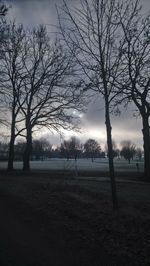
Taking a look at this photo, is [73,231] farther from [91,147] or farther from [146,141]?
[91,147]

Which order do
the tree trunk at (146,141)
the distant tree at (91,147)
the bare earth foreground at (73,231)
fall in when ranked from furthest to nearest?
the distant tree at (91,147) → the tree trunk at (146,141) → the bare earth foreground at (73,231)

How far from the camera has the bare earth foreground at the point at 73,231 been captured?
5395mm

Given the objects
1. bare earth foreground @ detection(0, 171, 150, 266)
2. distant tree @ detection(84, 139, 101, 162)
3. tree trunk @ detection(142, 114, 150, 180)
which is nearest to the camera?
bare earth foreground @ detection(0, 171, 150, 266)

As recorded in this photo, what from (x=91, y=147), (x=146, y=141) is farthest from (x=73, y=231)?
(x=91, y=147)

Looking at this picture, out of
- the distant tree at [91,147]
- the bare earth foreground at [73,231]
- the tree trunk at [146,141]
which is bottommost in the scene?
the bare earth foreground at [73,231]

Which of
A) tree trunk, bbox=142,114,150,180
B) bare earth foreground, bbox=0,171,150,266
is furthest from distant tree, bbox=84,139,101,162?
bare earth foreground, bbox=0,171,150,266

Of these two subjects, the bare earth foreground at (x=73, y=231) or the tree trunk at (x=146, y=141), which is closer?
the bare earth foreground at (x=73, y=231)

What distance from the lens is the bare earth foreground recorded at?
212 inches

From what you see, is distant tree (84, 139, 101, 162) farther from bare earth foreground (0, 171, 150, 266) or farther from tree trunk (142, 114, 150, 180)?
bare earth foreground (0, 171, 150, 266)

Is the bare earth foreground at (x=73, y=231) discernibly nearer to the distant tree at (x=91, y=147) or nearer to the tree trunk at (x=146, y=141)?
the tree trunk at (x=146, y=141)

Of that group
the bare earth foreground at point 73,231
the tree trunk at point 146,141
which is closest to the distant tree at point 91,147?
the tree trunk at point 146,141

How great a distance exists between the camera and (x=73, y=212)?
926 cm

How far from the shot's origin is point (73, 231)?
7223mm

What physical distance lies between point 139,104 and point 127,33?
11.1m
